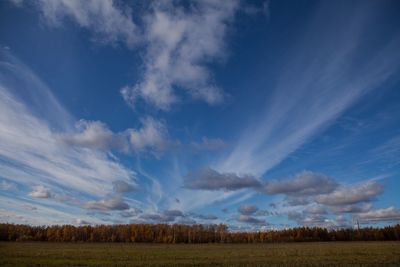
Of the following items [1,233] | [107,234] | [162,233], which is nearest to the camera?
[1,233]

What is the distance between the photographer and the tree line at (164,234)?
153 m

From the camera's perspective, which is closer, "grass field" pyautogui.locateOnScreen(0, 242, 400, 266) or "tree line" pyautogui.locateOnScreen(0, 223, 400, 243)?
"grass field" pyautogui.locateOnScreen(0, 242, 400, 266)

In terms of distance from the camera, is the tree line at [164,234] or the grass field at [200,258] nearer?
the grass field at [200,258]

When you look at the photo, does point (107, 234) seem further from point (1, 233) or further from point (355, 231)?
point (355, 231)

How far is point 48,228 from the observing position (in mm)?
163500

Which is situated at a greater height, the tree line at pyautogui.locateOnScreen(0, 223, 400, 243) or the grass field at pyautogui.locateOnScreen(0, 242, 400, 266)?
the tree line at pyautogui.locateOnScreen(0, 223, 400, 243)

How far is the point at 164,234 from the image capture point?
172m

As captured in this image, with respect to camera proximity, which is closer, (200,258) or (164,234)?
(200,258)

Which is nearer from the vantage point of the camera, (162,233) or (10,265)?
(10,265)

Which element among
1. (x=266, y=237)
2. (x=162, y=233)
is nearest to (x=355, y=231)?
(x=266, y=237)

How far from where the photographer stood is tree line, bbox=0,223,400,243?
153 meters

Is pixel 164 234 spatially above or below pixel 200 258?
above

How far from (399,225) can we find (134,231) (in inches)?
6021

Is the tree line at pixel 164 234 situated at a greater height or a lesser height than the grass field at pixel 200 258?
greater
